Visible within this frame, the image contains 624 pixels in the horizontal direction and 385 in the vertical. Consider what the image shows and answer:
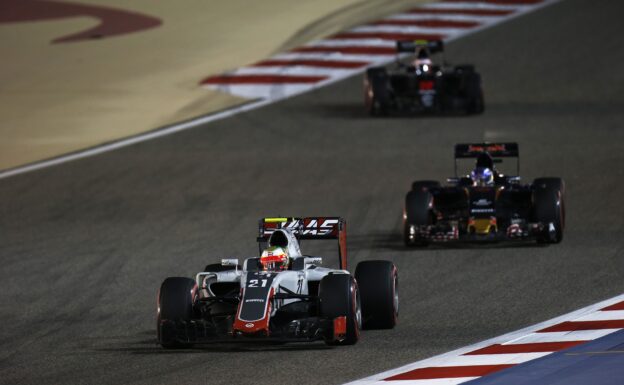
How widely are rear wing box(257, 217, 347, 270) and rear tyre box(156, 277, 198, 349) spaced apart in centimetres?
137

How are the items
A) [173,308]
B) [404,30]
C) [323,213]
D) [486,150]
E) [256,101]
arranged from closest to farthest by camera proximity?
[173,308] → [486,150] → [323,213] → [256,101] → [404,30]

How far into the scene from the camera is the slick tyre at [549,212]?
64.4ft

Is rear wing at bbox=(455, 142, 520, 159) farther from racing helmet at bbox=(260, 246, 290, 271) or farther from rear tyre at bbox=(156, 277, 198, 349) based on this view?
rear tyre at bbox=(156, 277, 198, 349)

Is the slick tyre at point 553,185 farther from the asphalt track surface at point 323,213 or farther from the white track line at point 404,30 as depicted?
the white track line at point 404,30

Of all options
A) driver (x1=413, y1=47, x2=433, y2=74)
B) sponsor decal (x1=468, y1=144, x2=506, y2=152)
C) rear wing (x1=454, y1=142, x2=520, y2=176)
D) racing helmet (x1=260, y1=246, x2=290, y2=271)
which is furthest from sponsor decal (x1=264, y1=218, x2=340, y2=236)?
driver (x1=413, y1=47, x2=433, y2=74)

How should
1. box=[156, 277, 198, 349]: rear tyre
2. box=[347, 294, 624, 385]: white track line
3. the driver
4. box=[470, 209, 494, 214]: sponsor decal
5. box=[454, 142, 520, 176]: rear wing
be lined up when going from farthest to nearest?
the driver < box=[454, 142, 520, 176]: rear wing < box=[470, 209, 494, 214]: sponsor decal < box=[156, 277, 198, 349]: rear tyre < box=[347, 294, 624, 385]: white track line

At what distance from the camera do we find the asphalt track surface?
1412cm

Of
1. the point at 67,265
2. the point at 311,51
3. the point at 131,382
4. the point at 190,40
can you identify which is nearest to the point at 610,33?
the point at 311,51

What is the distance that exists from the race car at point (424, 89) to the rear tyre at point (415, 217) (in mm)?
9257

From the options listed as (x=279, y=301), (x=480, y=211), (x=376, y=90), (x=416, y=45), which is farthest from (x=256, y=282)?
(x=376, y=90)

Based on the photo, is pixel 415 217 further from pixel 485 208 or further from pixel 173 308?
pixel 173 308

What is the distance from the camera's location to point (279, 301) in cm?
1423

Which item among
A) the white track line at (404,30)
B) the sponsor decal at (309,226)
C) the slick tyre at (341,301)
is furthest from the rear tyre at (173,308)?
the white track line at (404,30)

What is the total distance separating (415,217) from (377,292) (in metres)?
5.28
